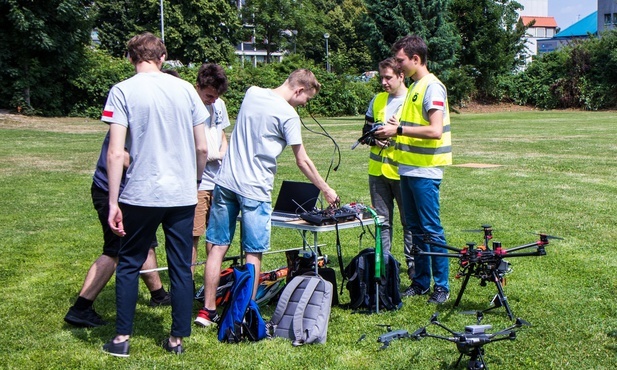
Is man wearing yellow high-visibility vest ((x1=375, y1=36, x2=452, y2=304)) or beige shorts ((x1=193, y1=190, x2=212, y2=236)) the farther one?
beige shorts ((x1=193, y1=190, x2=212, y2=236))

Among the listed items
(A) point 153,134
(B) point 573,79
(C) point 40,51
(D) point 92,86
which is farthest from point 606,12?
(A) point 153,134

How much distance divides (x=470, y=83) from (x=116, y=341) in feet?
138

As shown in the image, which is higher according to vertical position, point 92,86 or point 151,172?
point 92,86

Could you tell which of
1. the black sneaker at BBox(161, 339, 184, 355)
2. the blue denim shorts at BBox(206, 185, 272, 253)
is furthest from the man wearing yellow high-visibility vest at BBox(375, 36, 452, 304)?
the black sneaker at BBox(161, 339, 184, 355)

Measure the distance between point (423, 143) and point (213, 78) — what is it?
1768 millimetres

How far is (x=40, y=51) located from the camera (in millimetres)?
34344

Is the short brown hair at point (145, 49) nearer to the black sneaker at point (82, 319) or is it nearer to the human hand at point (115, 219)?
the human hand at point (115, 219)

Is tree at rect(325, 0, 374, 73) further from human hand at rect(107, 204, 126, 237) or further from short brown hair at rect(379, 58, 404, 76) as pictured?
human hand at rect(107, 204, 126, 237)

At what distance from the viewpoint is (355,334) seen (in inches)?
192

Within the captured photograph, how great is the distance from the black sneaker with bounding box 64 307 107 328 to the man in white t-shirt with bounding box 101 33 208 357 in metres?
0.66

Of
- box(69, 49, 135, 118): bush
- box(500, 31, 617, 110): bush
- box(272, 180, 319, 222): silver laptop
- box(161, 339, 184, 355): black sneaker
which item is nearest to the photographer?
box(161, 339, 184, 355): black sneaker

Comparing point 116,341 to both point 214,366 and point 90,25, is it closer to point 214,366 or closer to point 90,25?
point 214,366

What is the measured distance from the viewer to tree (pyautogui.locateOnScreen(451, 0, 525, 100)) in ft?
151

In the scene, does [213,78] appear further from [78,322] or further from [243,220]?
[78,322]
